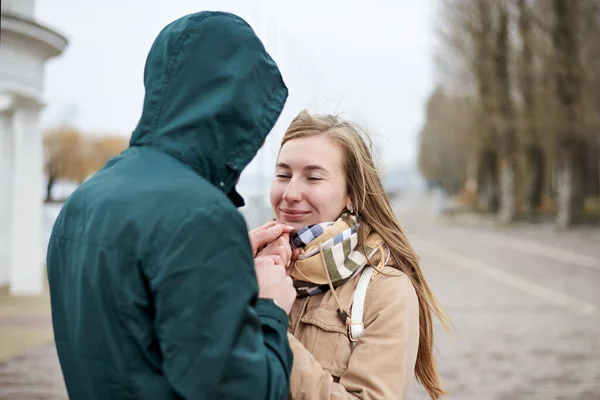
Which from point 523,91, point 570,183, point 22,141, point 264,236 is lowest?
point 264,236

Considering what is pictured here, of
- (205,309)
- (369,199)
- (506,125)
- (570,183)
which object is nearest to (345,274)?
(369,199)

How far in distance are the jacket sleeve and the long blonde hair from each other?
947 mm

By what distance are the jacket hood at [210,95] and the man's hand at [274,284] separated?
28 cm

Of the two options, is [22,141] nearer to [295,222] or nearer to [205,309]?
[295,222]

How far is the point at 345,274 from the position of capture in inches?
85.7

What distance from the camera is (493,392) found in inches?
242

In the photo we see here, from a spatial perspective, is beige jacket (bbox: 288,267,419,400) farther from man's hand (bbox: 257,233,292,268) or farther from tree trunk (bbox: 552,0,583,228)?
tree trunk (bbox: 552,0,583,228)

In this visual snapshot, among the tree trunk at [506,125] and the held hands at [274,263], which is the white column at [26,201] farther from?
the tree trunk at [506,125]

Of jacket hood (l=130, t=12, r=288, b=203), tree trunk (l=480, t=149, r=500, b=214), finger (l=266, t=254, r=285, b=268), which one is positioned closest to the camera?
jacket hood (l=130, t=12, r=288, b=203)

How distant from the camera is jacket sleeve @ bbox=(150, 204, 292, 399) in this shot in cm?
142

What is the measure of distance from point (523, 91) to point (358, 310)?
1165 inches

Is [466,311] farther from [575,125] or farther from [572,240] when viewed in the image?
[575,125]

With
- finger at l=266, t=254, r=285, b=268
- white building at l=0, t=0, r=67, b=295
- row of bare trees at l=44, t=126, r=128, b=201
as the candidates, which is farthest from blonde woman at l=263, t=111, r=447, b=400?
row of bare trees at l=44, t=126, r=128, b=201

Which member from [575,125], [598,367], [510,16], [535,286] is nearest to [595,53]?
[575,125]
